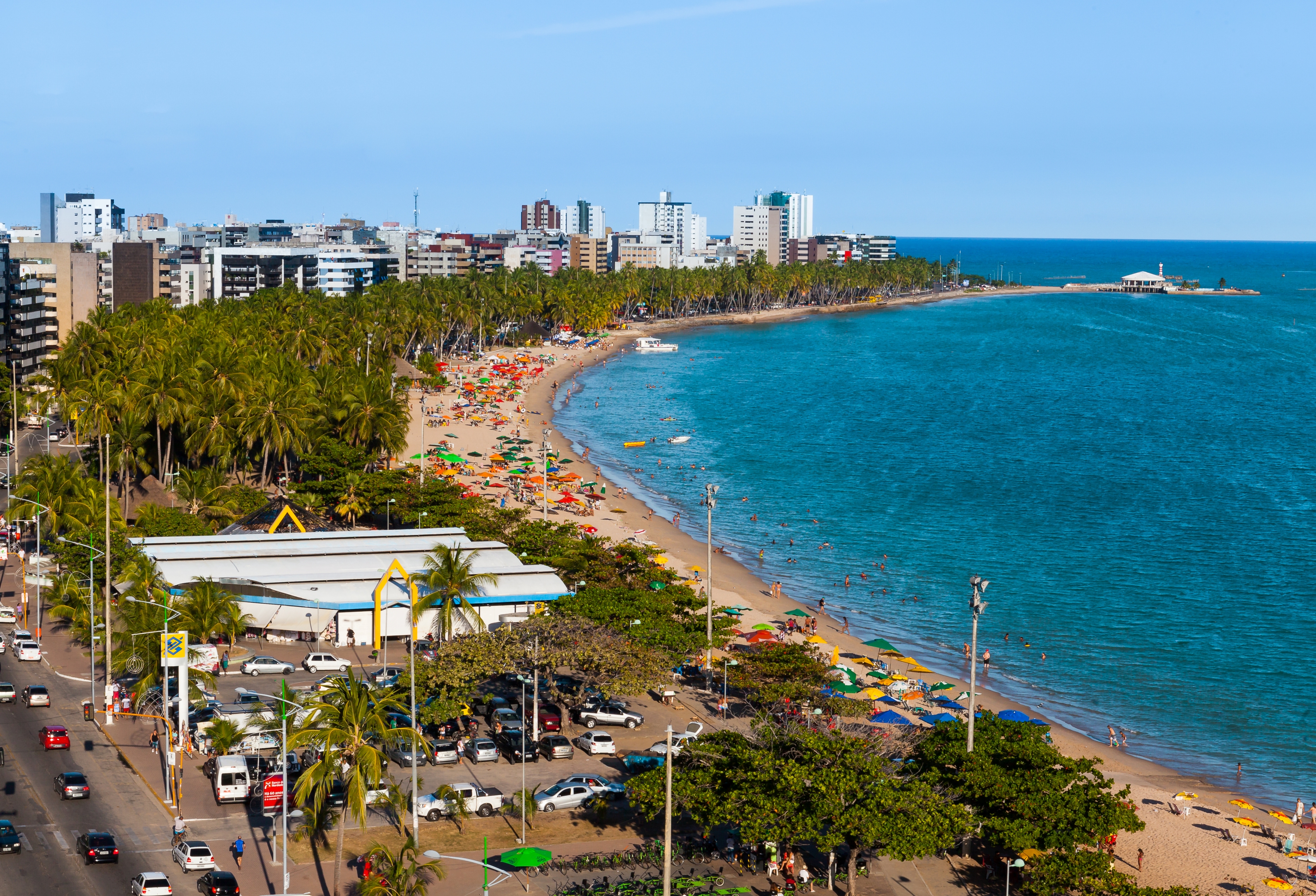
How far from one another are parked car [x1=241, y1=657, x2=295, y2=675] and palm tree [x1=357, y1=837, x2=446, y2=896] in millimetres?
18281

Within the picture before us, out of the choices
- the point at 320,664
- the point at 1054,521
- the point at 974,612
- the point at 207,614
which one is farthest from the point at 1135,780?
the point at 1054,521

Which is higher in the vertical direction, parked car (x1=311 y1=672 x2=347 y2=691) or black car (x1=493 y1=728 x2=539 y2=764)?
parked car (x1=311 y1=672 x2=347 y2=691)

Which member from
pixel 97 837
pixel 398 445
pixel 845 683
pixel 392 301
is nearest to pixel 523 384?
pixel 392 301

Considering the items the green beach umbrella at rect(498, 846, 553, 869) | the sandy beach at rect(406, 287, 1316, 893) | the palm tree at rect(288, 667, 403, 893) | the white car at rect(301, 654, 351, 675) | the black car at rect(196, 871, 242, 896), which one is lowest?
the sandy beach at rect(406, 287, 1316, 893)

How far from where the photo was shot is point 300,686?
50.7 metres

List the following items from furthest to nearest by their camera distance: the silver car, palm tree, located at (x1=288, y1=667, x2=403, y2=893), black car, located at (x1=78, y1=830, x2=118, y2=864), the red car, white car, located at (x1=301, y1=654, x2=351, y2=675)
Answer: white car, located at (x1=301, y1=654, x2=351, y2=675) < the silver car < the red car < black car, located at (x1=78, y1=830, x2=118, y2=864) < palm tree, located at (x1=288, y1=667, x2=403, y2=893)

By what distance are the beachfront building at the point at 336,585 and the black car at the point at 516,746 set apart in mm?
9206

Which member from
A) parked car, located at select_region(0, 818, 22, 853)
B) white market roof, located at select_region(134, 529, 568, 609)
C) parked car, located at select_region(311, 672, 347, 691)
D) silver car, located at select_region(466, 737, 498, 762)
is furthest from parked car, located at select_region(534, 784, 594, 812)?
white market roof, located at select_region(134, 529, 568, 609)

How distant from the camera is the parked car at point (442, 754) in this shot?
143 feet

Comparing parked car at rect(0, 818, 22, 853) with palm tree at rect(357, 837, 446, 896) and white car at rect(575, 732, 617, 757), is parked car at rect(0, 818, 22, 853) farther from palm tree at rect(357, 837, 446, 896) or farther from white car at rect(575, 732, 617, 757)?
white car at rect(575, 732, 617, 757)

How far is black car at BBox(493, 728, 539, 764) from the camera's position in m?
44.8

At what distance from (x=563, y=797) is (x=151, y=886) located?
1251 centimetres

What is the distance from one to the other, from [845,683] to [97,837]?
2910 cm

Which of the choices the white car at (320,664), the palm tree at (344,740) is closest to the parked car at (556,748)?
the palm tree at (344,740)
